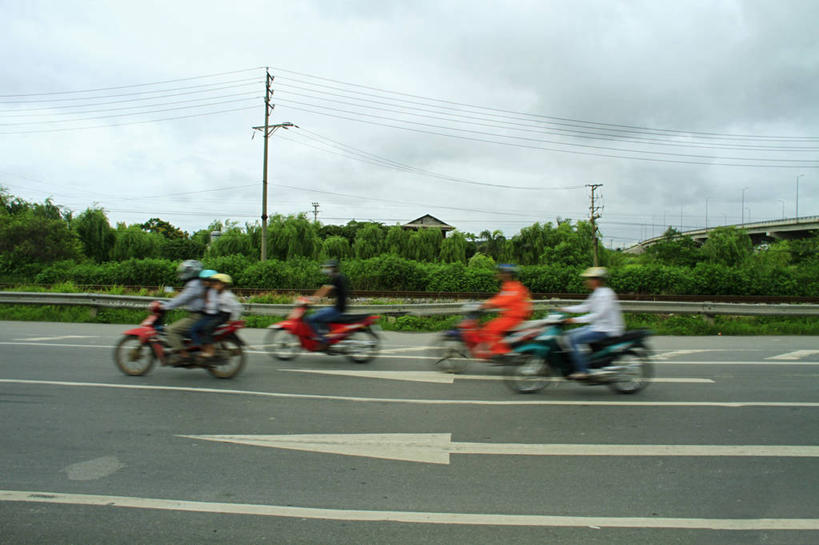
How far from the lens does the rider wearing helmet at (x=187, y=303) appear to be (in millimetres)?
7477

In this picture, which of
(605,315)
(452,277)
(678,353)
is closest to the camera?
(605,315)

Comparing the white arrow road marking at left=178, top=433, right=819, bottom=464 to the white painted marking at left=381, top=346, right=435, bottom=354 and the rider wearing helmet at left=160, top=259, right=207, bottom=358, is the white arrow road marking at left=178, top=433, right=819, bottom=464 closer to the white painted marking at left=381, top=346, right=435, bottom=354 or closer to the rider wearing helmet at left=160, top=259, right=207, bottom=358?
the rider wearing helmet at left=160, top=259, right=207, bottom=358

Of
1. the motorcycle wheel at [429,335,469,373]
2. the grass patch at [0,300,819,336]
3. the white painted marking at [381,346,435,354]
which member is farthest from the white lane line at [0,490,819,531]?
the grass patch at [0,300,819,336]

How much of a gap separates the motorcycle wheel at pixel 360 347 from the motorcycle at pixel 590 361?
288 centimetres

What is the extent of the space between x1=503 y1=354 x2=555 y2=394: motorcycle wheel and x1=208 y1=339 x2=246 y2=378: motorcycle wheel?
4061 millimetres

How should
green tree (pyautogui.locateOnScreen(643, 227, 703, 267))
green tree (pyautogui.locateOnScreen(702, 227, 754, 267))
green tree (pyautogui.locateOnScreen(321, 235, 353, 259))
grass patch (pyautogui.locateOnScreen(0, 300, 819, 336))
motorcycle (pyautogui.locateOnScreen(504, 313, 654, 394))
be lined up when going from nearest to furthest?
motorcycle (pyautogui.locateOnScreen(504, 313, 654, 394)) → grass patch (pyautogui.locateOnScreen(0, 300, 819, 336)) → green tree (pyautogui.locateOnScreen(321, 235, 353, 259)) → green tree (pyautogui.locateOnScreen(643, 227, 703, 267)) → green tree (pyautogui.locateOnScreen(702, 227, 754, 267))

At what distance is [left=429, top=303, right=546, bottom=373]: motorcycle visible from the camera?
7289 mm

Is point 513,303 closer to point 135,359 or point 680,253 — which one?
point 135,359

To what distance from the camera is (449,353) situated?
848 centimetres

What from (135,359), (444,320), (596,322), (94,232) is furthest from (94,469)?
(94,232)

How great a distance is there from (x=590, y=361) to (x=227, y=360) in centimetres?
529

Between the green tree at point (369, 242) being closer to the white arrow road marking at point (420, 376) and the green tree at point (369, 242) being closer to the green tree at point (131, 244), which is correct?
the green tree at point (131, 244)

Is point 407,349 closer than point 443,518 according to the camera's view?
No

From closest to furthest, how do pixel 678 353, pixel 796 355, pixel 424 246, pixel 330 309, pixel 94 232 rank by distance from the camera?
pixel 330 309, pixel 796 355, pixel 678 353, pixel 94 232, pixel 424 246
